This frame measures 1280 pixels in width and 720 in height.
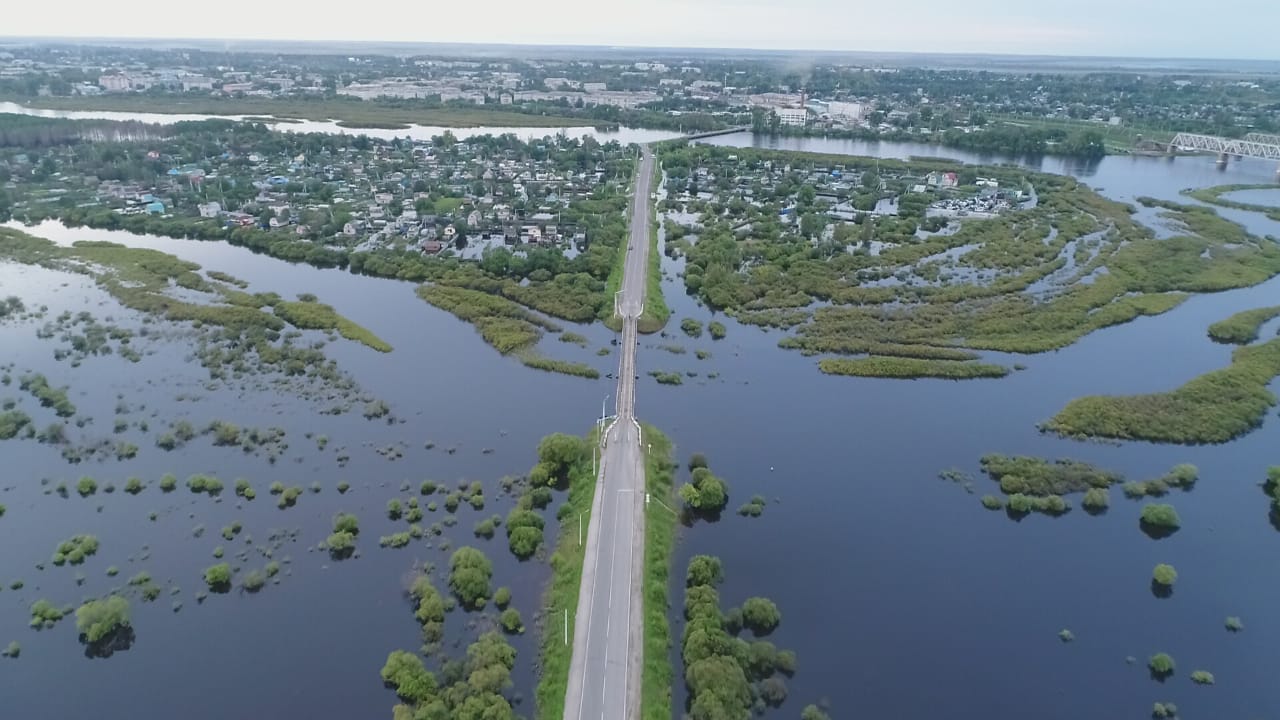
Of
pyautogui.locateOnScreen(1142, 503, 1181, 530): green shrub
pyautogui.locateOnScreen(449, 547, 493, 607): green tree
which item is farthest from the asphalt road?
pyautogui.locateOnScreen(1142, 503, 1181, 530): green shrub

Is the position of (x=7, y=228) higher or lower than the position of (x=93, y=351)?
higher

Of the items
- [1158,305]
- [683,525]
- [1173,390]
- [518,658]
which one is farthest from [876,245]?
[518,658]

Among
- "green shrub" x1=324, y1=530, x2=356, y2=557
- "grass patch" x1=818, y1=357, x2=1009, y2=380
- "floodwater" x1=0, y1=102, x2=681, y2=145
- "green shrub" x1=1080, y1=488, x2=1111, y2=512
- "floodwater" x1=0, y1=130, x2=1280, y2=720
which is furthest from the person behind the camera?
"floodwater" x1=0, y1=102, x2=681, y2=145

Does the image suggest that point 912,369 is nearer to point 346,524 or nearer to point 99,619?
point 346,524

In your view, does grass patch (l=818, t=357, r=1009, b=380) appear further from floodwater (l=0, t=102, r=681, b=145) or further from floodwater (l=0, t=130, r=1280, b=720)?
floodwater (l=0, t=102, r=681, b=145)

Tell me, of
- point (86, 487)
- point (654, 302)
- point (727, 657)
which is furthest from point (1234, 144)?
point (86, 487)

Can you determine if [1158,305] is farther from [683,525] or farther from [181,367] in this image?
[181,367]
